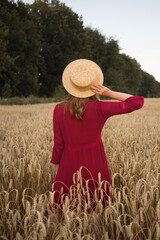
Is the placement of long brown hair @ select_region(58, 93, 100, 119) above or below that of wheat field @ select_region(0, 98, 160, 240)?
above

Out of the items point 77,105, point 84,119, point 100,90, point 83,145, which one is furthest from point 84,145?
point 100,90

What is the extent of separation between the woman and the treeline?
19.3 m

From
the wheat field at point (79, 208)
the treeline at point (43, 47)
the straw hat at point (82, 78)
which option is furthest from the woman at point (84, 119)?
the treeline at point (43, 47)

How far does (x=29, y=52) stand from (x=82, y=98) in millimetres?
28900

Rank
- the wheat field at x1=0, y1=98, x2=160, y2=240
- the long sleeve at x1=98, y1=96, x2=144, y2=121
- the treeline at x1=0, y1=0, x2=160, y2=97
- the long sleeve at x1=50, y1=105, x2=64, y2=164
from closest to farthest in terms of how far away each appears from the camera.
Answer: the wheat field at x1=0, y1=98, x2=160, y2=240 → the long sleeve at x1=98, y1=96, x2=144, y2=121 → the long sleeve at x1=50, y1=105, x2=64, y2=164 → the treeline at x1=0, y1=0, x2=160, y2=97

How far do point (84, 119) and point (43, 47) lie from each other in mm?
32916

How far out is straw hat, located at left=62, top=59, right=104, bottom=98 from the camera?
1.67 meters

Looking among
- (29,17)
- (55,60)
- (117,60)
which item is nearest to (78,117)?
(29,17)

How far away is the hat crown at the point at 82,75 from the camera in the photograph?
1668mm

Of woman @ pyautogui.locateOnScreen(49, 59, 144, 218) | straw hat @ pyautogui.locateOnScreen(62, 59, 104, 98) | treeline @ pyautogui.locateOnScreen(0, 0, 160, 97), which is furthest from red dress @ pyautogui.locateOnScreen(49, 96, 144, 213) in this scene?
treeline @ pyautogui.locateOnScreen(0, 0, 160, 97)

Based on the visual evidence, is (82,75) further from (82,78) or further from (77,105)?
(77,105)

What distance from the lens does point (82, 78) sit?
1.67 m

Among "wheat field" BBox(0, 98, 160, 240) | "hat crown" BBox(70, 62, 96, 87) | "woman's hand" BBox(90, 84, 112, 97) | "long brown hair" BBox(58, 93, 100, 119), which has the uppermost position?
"hat crown" BBox(70, 62, 96, 87)

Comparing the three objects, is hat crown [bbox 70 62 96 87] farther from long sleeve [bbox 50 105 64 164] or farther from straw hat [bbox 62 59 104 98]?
long sleeve [bbox 50 105 64 164]
